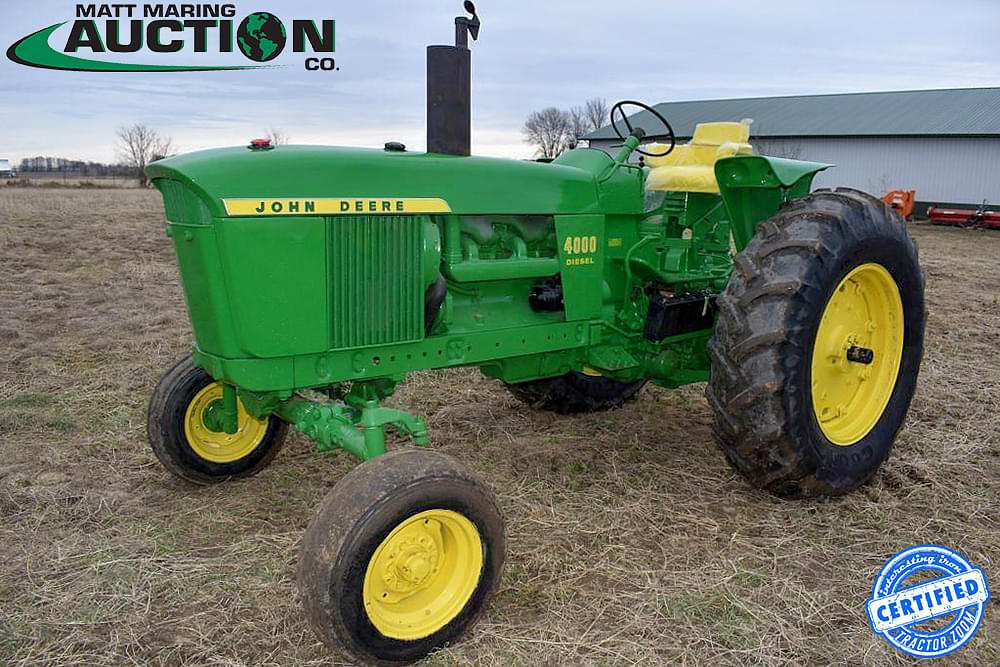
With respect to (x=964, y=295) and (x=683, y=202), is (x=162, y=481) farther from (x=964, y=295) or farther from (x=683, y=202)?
(x=964, y=295)

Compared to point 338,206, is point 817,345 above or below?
below

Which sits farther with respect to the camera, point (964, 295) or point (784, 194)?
point (964, 295)

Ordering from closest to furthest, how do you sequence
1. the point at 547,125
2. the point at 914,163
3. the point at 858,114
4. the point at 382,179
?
the point at 382,179 < the point at 914,163 < the point at 858,114 < the point at 547,125

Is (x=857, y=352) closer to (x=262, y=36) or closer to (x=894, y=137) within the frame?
(x=262, y=36)

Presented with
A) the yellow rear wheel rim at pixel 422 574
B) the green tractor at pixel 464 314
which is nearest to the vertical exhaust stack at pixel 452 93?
the green tractor at pixel 464 314

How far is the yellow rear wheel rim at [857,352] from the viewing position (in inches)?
148

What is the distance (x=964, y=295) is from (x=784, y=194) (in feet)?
22.5

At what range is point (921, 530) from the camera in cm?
351

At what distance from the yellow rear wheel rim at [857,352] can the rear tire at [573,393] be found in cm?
150

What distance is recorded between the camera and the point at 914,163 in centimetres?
2797

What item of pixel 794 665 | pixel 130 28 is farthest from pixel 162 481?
pixel 130 28

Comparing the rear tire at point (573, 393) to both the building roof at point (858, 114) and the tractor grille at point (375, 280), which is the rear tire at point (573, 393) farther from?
the building roof at point (858, 114)

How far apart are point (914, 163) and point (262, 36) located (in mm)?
27031

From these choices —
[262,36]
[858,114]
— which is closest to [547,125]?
[858,114]
